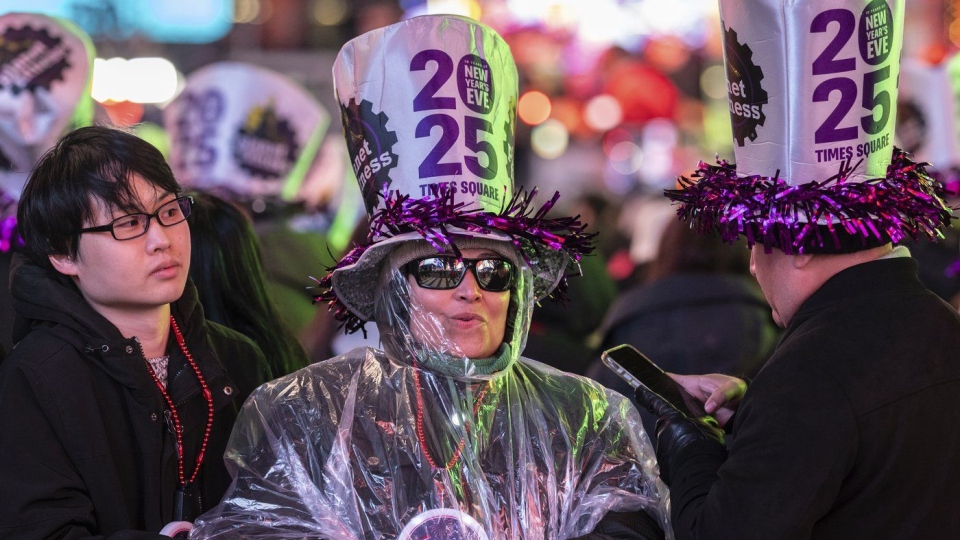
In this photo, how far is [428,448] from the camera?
293cm

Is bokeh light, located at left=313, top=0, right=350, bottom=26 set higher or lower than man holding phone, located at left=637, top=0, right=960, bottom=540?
higher

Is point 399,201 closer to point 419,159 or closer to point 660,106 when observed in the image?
point 419,159

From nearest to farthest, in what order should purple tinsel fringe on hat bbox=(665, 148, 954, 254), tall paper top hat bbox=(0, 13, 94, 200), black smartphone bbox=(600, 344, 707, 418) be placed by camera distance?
purple tinsel fringe on hat bbox=(665, 148, 954, 254), black smartphone bbox=(600, 344, 707, 418), tall paper top hat bbox=(0, 13, 94, 200)

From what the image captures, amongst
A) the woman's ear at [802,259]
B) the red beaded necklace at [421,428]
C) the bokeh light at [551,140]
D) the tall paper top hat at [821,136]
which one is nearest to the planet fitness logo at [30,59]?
the red beaded necklace at [421,428]

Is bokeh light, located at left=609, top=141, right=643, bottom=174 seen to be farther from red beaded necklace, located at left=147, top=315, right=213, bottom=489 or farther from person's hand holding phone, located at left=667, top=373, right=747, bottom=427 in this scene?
red beaded necklace, located at left=147, top=315, right=213, bottom=489

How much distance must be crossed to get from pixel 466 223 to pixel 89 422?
1.04 m

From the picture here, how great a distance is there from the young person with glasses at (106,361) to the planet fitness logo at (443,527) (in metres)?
0.61

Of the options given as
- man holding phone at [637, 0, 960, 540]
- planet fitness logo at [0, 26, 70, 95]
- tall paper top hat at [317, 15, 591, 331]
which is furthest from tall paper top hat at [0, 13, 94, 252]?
man holding phone at [637, 0, 960, 540]

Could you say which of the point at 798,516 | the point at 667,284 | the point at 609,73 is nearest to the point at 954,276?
the point at 667,284

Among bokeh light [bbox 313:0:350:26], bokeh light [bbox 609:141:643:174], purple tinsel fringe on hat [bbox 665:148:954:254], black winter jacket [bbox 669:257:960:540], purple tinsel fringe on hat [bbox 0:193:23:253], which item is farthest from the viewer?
bokeh light [bbox 609:141:643:174]

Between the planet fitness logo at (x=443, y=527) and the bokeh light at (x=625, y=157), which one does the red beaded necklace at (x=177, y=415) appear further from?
the bokeh light at (x=625, y=157)

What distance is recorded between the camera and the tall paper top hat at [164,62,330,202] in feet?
22.8

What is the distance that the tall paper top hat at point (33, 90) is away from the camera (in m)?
4.84

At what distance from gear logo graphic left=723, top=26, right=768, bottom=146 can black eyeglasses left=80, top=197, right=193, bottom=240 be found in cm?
145
